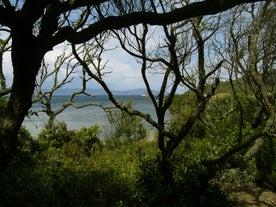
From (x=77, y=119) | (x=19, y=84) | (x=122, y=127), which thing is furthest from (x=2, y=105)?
(x=77, y=119)

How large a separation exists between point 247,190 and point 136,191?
2871 mm

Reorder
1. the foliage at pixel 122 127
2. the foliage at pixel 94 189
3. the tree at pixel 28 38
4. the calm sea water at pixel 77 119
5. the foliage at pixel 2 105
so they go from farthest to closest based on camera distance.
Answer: the calm sea water at pixel 77 119 < the foliage at pixel 122 127 < the foliage at pixel 2 105 < the foliage at pixel 94 189 < the tree at pixel 28 38

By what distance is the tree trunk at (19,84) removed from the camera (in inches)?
156

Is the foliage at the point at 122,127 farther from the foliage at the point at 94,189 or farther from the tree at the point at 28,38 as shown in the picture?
the tree at the point at 28,38

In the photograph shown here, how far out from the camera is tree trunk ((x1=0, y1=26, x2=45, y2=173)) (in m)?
3.97

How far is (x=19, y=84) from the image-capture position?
4012 millimetres

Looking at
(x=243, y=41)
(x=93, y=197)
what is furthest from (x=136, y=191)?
(x=243, y=41)

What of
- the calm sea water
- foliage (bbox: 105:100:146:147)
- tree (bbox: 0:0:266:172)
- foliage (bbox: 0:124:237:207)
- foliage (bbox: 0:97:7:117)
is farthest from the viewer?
the calm sea water

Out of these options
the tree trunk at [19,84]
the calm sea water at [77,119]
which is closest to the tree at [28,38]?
the tree trunk at [19,84]

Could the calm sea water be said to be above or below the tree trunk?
below

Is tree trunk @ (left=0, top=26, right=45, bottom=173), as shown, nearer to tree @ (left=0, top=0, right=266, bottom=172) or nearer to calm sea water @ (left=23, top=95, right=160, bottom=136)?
tree @ (left=0, top=0, right=266, bottom=172)

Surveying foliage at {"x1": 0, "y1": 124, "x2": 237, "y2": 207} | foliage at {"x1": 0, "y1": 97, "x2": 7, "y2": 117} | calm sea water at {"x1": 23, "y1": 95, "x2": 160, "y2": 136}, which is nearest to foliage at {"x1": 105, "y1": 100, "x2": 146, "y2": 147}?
calm sea water at {"x1": 23, "y1": 95, "x2": 160, "y2": 136}

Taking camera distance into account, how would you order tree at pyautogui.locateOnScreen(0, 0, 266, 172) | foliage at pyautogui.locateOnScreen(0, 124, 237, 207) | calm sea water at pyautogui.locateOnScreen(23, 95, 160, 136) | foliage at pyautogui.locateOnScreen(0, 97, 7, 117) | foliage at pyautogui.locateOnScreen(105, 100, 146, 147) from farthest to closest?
calm sea water at pyautogui.locateOnScreen(23, 95, 160, 136)
foliage at pyautogui.locateOnScreen(105, 100, 146, 147)
foliage at pyautogui.locateOnScreen(0, 97, 7, 117)
foliage at pyautogui.locateOnScreen(0, 124, 237, 207)
tree at pyautogui.locateOnScreen(0, 0, 266, 172)

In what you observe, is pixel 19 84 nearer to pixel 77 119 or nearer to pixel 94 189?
pixel 94 189
